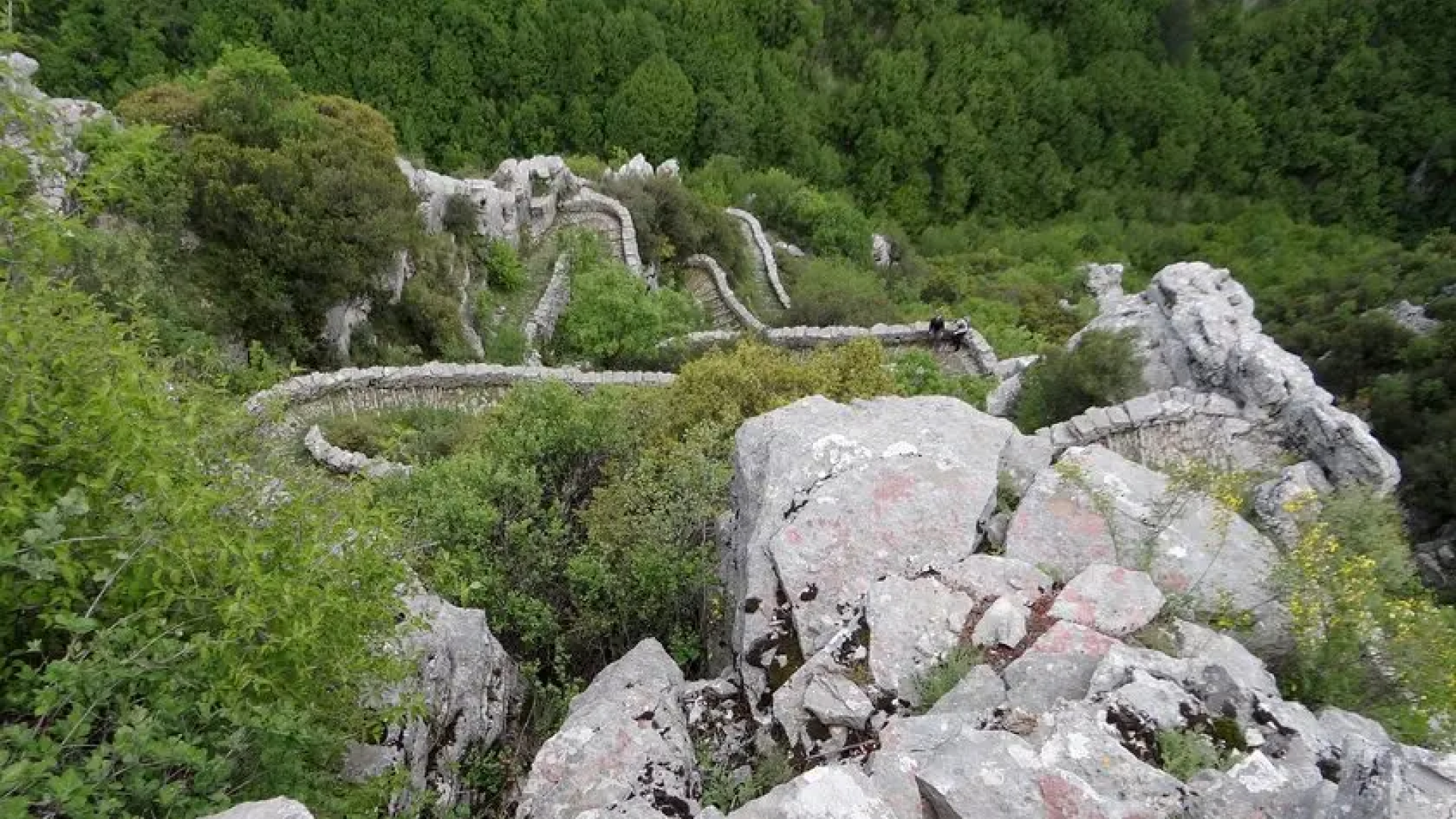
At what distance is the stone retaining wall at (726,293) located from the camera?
24.8 metres

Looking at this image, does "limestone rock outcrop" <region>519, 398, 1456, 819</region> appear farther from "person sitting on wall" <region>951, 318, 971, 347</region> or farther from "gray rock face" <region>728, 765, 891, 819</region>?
"person sitting on wall" <region>951, 318, 971, 347</region>

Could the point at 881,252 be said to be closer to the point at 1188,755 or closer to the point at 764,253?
the point at 764,253

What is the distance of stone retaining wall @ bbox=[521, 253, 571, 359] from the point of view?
20.8 meters

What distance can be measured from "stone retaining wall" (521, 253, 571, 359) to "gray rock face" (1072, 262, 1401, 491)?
1242cm

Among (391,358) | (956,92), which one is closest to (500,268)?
(391,358)

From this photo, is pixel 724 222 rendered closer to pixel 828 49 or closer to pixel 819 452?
pixel 819 452

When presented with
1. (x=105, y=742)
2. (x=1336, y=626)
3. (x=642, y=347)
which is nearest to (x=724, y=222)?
(x=642, y=347)

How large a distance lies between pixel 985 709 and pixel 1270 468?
27.9 feet

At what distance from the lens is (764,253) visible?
3309 cm

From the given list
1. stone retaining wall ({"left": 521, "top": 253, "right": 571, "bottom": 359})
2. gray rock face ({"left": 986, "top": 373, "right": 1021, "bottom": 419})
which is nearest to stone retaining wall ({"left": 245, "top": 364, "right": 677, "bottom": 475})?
stone retaining wall ({"left": 521, "top": 253, "right": 571, "bottom": 359})

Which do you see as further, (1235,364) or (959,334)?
(959,334)

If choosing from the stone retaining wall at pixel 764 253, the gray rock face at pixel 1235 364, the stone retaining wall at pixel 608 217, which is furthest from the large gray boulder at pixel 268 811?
the stone retaining wall at pixel 764 253

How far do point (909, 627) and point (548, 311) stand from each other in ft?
59.8

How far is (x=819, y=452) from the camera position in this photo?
7.19m
